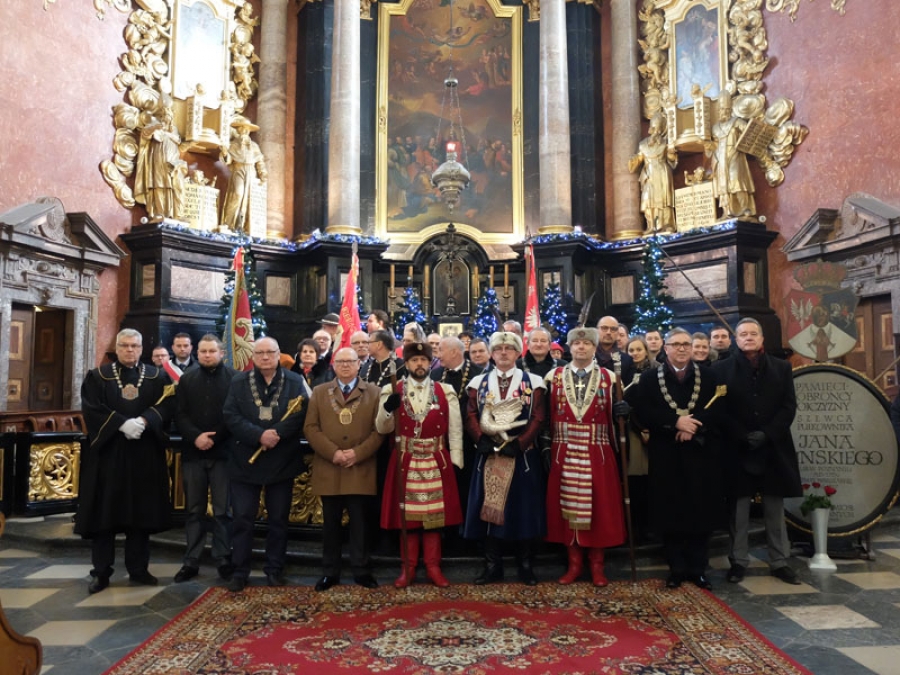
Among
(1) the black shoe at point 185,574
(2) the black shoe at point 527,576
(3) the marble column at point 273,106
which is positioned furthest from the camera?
(3) the marble column at point 273,106

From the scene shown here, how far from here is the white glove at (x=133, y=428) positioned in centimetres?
505

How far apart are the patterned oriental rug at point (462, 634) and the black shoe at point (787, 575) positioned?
796 mm

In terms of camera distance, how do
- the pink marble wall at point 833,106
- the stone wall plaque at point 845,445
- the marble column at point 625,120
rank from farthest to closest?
1. the marble column at point 625,120
2. the pink marble wall at point 833,106
3. the stone wall plaque at point 845,445

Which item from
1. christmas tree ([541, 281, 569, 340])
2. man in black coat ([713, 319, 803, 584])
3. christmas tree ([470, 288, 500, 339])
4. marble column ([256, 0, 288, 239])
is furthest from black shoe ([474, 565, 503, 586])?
marble column ([256, 0, 288, 239])

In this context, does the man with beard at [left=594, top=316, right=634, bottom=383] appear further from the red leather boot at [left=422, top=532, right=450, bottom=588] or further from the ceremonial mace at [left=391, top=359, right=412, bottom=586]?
the red leather boot at [left=422, top=532, right=450, bottom=588]

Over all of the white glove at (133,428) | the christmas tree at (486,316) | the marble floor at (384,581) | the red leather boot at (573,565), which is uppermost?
the christmas tree at (486,316)

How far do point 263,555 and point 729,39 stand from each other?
12155 mm

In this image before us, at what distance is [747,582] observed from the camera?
16.9 ft

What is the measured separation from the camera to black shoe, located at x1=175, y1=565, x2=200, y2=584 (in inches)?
207

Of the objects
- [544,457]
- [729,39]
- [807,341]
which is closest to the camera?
[544,457]

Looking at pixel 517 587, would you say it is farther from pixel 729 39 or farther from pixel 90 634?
pixel 729 39

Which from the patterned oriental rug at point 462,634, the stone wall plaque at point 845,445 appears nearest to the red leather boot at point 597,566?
the patterned oriental rug at point 462,634

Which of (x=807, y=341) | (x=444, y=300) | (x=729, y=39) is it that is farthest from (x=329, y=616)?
(x=729, y=39)

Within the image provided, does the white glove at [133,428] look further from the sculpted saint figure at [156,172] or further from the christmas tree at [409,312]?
the sculpted saint figure at [156,172]
